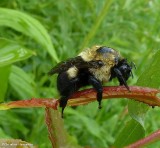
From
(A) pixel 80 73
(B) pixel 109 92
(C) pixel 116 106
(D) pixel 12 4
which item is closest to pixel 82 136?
(C) pixel 116 106

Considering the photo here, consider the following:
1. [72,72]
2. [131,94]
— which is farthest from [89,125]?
[131,94]

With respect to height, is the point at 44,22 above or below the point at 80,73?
below

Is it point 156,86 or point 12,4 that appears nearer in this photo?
point 156,86

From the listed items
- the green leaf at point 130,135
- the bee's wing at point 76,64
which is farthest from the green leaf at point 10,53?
the green leaf at point 130,135

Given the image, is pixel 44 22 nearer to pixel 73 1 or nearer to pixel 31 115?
pixel 73 1

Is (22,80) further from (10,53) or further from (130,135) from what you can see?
(130,135)

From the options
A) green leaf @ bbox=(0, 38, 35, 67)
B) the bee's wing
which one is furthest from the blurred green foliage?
the bee's wing

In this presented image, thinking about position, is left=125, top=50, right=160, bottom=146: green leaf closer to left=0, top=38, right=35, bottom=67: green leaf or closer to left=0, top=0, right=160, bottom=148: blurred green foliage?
left=0, top=38, right=35, bottom=67: green leaf
